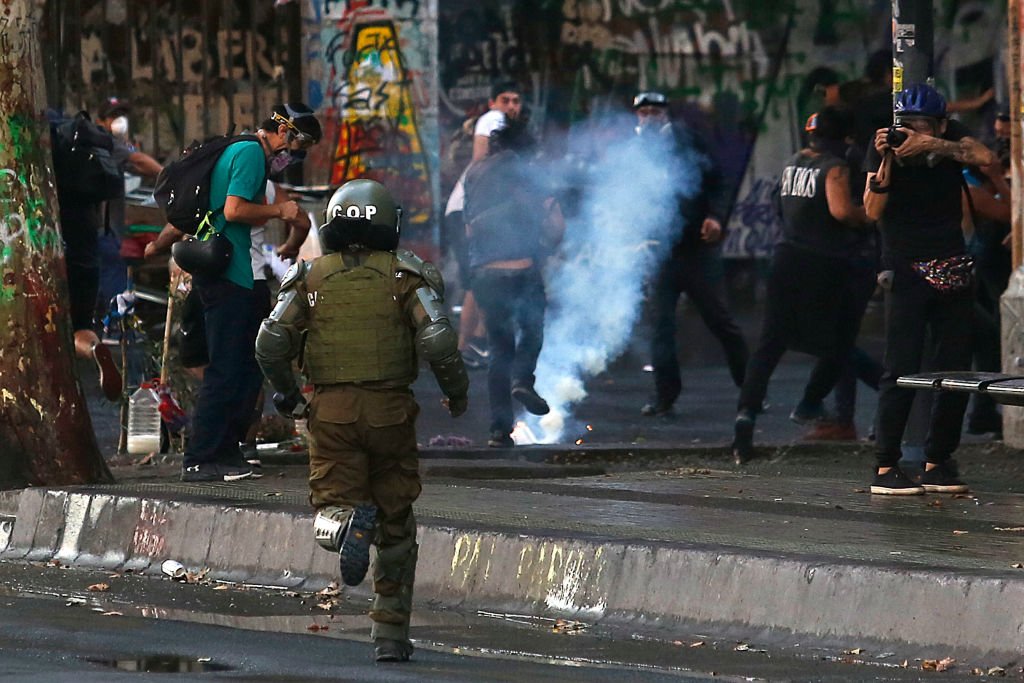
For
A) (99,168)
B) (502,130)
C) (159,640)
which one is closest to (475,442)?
(502,130)

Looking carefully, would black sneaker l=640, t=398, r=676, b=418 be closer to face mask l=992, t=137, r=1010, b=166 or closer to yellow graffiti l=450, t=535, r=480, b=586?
face mask l=992, t=137, r=1010, b=166

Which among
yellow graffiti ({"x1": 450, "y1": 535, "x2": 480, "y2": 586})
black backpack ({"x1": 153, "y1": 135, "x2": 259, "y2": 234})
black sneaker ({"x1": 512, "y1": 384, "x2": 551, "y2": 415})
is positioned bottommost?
black sneaker ({"x1": 512, "y1": 384, "x2": 551, "y2": 415})

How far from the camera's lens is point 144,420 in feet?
37.4

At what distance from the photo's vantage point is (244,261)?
1000cm

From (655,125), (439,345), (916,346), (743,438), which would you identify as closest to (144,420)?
(743,438)

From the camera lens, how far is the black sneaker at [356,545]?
6742 mm

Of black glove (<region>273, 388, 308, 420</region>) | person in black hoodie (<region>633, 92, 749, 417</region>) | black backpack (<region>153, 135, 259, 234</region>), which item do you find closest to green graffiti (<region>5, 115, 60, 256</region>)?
black backpack (<region>153, 135, 259, 234</region>)

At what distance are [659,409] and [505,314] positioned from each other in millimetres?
1949

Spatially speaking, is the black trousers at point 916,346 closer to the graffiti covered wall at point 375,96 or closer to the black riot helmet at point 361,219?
the black riot helmet at point 361,219

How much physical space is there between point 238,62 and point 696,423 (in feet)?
17.6

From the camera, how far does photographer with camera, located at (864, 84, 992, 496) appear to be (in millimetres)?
9242

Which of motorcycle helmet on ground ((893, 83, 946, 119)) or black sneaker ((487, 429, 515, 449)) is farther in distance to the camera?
black sneaker ((487, 429, 515, 449))

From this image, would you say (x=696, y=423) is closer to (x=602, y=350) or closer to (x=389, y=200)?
(x=602, y=350)

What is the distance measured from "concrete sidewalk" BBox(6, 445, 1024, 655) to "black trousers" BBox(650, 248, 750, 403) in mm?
2568
